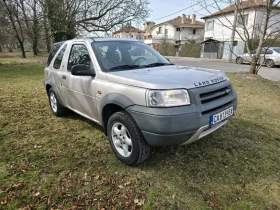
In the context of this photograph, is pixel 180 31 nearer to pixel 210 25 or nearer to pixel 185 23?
pixel 185 23

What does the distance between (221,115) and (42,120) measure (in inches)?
150

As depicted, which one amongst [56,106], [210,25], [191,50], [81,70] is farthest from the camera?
[191,50]

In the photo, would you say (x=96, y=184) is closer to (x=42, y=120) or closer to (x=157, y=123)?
(x=157, y=123)

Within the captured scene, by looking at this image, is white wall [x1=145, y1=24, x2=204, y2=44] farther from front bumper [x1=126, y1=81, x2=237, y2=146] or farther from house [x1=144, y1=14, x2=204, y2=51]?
front bumper [x1=126, y1=81, x2=237, y2=146]

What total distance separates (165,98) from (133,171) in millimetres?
1129

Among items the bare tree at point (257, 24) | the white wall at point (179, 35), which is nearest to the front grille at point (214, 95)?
the bare tree at point (257, 24)

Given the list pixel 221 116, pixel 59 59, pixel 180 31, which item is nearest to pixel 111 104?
pixel 221 116

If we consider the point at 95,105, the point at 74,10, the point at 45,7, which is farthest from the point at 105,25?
the point at 95,105

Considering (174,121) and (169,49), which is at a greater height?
(169,49)

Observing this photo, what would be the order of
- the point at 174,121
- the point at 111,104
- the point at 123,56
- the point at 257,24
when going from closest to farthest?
the point at 174,121 → the point at 111,104 → the point at 123,56 → the point at 257,24

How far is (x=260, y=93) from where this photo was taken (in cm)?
740

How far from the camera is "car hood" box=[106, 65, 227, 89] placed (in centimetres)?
254

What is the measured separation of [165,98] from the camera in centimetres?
247

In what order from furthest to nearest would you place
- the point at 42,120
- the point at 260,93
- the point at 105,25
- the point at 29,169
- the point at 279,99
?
1. the point at 105,25
2. the point at 260,93
3. the point at 279,99
4. the point at 42,120
5. the point at 29,169
